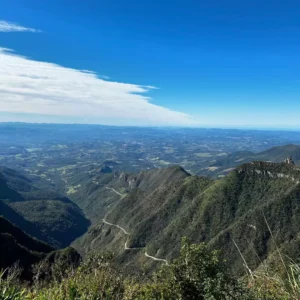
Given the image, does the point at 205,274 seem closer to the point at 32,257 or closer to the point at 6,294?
the point at 6,294

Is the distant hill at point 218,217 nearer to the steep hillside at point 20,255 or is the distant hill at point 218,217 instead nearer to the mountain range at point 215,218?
the mountain range at point 215,218

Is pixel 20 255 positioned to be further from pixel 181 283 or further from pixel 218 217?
pixel 181 283

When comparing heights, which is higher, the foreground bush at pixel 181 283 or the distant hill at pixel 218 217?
the foreground bush at pixel 181 283

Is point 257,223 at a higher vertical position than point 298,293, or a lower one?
lower

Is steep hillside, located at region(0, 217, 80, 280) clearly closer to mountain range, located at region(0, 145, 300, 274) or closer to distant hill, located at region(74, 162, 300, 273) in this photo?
mountain range, located at region(0, 145, 300, 274)

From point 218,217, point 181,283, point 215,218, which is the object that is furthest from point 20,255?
point 181,283

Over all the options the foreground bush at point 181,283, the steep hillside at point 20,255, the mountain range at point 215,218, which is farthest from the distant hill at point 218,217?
the foreground bush at point 181,283

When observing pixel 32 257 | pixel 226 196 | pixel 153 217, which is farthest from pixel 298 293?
pixel 153 217

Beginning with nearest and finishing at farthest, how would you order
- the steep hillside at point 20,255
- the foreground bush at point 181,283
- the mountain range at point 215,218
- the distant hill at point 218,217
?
the foreground bush at point 181,283, the steep hillside at point 20,255, the mountain range at point 215,218, the distant hill at point 218,217
